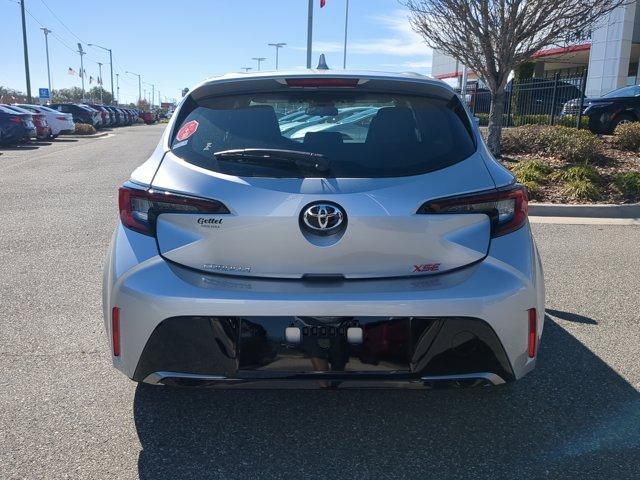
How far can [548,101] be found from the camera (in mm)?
18500

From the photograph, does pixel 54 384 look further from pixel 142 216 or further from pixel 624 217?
pixel 624 217

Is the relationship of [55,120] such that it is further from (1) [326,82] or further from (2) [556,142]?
(1) [326,82]

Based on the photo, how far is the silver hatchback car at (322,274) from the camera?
2.62m

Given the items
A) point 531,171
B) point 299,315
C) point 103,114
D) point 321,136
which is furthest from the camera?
point 103,114

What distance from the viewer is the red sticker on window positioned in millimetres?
3072

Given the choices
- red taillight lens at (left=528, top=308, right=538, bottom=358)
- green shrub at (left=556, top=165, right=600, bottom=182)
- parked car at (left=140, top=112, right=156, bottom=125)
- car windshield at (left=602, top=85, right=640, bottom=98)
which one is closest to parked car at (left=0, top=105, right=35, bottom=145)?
green shrub at (left=556, top=165, right=600, bottom=182)

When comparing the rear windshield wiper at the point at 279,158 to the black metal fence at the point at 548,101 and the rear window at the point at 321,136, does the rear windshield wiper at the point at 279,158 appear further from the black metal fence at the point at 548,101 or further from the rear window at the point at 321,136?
the black metal fence at the point at 548,101

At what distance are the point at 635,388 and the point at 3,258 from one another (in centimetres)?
562

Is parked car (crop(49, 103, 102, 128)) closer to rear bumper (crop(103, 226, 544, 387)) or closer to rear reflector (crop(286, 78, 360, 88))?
rear reflector (crop(286, 78, 360, 88))

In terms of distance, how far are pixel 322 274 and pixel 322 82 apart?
1015 mm

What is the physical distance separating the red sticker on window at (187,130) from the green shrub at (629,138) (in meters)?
11.7

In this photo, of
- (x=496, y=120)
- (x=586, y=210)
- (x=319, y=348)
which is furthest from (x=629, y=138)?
(x=319, y=348)

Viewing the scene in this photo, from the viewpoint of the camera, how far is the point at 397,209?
106 inches

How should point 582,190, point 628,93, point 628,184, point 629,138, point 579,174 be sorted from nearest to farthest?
point 582,190 < point 628,184 < point 579,174 < point 629,138 < point 628,93
